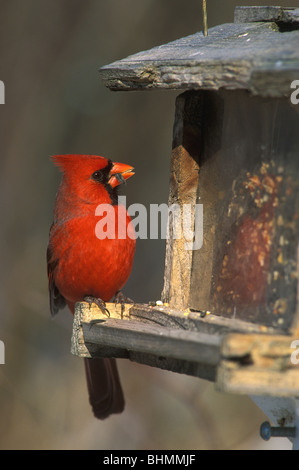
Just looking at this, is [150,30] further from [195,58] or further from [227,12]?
[195,58]

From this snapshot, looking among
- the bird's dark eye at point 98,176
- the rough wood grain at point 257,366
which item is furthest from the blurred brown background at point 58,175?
the rough wood grain at point 257,366

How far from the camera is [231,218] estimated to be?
2516 mm

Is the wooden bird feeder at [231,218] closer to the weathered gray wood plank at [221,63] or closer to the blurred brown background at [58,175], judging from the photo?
the weathered gray wood plank at [221,63]

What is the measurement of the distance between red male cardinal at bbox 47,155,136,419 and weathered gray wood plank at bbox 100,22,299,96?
70cm

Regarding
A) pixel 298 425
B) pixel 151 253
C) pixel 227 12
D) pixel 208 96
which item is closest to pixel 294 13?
pixel 208 96

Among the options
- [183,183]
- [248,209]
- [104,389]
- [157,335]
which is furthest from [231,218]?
[104,389]

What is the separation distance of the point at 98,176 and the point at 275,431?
1.34 metres

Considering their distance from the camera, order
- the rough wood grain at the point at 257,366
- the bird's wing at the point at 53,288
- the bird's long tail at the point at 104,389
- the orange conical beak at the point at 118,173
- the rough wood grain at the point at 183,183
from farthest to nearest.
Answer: the bird's long tail at the point at 104,389
the bird's wing at the point at 53,288
the orange conical beak at the point at 118,173
the rough wood grain at the point at 183,183
the rough wood grain at the point at 257,366

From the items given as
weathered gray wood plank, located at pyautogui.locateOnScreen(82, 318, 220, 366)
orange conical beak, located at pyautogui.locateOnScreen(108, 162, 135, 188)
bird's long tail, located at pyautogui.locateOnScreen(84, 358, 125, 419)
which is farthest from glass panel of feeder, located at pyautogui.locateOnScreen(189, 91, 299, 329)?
bird's long tail, located at pyautogui.locateOnScreen(84, 358, 125, 419)

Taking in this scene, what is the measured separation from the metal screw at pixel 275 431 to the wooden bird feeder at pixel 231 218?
0.15 feet

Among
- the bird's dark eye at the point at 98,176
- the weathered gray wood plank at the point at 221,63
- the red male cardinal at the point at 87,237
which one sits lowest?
the red male cardinal at the point at 87,237

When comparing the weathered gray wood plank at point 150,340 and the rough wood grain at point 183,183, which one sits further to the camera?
the rough wood grain at point 183,183

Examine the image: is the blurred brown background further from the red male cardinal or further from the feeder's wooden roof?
the feeder's wooden roof

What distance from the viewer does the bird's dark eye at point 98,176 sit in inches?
127
